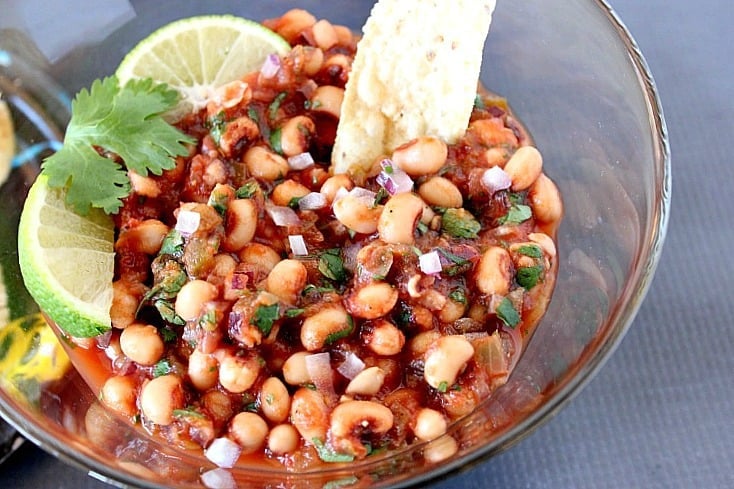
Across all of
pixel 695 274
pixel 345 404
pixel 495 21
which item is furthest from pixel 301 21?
pixel 695 274

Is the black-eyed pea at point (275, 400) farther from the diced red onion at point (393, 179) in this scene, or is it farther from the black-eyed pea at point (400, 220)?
the diced red onion at point (393, 179)

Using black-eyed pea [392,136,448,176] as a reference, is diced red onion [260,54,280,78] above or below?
above

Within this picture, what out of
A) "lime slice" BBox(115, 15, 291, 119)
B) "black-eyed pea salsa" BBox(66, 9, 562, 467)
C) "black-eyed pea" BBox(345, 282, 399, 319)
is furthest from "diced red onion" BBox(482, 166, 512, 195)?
"lime slice" BBox(115, 15, 291, 119)

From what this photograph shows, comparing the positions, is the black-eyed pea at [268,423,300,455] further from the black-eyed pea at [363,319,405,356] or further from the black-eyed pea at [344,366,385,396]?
the black-eyed pea at [363,319,405,356]

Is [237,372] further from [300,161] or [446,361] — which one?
[300,161]

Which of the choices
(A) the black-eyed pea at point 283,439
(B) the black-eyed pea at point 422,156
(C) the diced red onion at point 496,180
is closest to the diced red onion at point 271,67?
(B) the black-eyed pea at point 422,156

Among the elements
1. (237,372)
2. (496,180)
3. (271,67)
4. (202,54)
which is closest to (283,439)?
(237,372)
